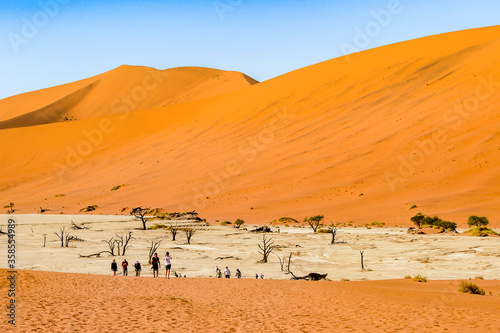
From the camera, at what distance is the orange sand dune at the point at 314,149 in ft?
144

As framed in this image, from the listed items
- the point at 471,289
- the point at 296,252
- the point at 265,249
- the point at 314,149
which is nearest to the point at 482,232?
the point at 296,252

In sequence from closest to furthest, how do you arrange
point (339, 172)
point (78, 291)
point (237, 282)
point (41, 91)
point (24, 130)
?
point (78, 291)
point (237, 282)
point (339, 172)
point (24, 130)
point (41, 91)

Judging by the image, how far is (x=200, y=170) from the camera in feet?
195

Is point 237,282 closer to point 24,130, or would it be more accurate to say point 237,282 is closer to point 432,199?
point 432,199

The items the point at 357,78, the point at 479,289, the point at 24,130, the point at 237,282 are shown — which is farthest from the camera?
the point at 24,130

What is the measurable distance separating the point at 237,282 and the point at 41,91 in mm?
140285

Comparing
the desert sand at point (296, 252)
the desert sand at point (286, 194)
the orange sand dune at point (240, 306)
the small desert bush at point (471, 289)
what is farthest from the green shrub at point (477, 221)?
the small desert bush at point (471, 289)

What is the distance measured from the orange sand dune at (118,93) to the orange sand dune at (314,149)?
70.5 feet

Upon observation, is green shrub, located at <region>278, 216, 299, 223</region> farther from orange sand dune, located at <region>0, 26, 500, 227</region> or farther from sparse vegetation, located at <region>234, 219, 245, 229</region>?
sparse vegetation, located at <region>234, 219, 245, 229</region>

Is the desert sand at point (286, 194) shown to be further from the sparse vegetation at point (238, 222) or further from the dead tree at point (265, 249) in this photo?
the sparse vegetation at point (238, 222)

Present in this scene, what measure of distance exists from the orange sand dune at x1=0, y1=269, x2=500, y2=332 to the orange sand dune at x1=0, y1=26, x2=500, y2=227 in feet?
76.9

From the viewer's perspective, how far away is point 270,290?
15.9m

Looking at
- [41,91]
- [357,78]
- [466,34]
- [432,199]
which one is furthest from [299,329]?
[41,91]

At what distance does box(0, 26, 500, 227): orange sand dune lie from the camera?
43875 millimetres
